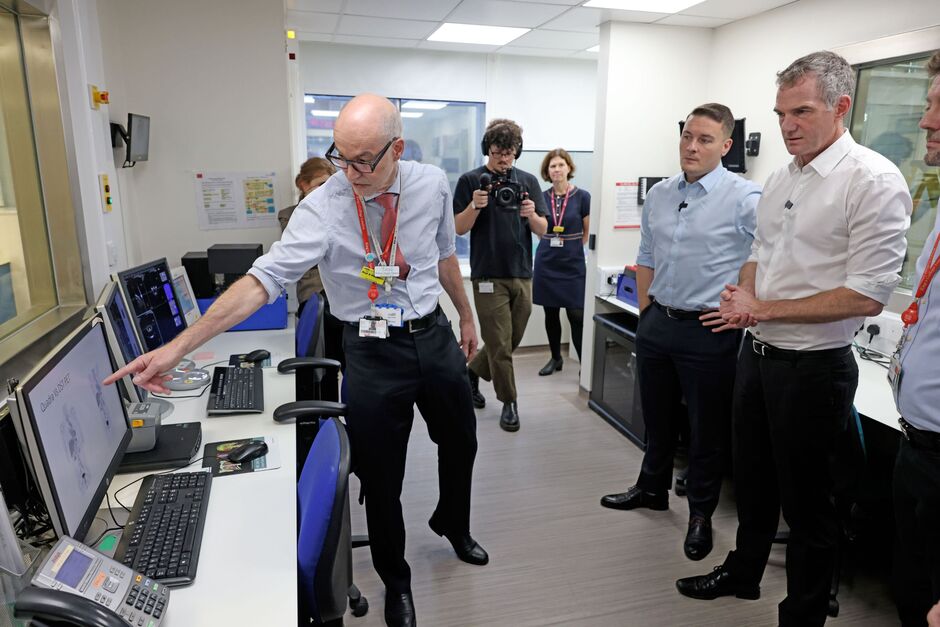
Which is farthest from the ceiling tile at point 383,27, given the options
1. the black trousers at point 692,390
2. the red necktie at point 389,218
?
the black trousers at point 692,390

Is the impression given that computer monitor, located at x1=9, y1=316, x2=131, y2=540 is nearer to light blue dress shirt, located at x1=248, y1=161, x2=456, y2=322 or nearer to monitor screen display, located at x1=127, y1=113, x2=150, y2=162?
light blue dress shirt, located at x1=248, y1=161, x2=456, y2=322

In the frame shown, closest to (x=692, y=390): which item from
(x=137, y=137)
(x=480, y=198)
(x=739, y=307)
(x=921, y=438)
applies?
(x=739, y=307)

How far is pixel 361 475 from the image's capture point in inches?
81.4

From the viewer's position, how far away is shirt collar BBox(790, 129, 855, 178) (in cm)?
177

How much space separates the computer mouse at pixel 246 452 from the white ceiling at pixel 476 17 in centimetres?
270

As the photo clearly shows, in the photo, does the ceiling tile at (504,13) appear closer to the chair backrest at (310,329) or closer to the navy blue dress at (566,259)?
the navy blue dress at (566,259)

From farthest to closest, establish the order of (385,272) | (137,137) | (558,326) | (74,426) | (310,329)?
1. (558,326)
2. (137,137)
3. (310,329)
4. (385,272)
5. (74,426)

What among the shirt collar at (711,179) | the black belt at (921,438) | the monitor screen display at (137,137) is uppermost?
the monitor screen display at (137,137)

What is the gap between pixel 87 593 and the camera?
102cm

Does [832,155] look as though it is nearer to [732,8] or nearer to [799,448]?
[799,448]

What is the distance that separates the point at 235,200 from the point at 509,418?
6.80ft

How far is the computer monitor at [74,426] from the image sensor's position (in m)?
1.05

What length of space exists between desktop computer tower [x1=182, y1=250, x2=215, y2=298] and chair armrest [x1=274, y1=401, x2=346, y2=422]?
1.44 metres

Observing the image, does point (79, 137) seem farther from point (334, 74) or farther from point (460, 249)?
point (460, 249)
